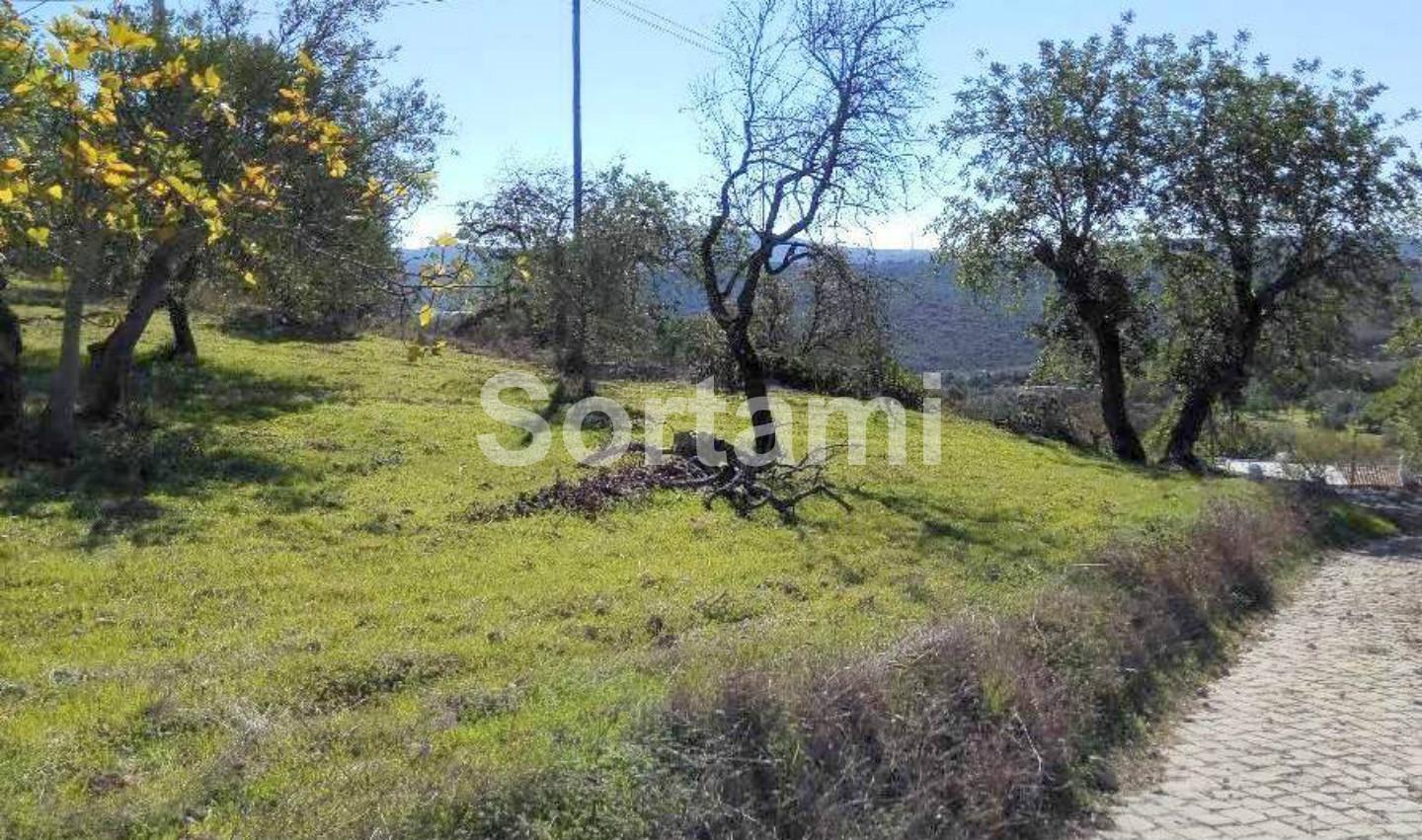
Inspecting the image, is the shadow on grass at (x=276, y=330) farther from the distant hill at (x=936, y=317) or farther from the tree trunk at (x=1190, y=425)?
the tree trunk at (x=1190, y=425)

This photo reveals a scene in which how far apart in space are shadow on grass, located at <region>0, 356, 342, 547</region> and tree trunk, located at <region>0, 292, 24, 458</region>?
2.22 feet

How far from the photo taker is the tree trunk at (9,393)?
518 inches

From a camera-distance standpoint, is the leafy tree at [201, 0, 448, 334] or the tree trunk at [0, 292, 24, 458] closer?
the leafy tree at [201, 0, 448, 334]

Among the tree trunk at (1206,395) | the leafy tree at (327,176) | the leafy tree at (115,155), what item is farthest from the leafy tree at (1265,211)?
the leafy tree at (115,155)

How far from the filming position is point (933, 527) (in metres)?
13.7

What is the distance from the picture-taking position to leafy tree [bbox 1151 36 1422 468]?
2303 centimetres

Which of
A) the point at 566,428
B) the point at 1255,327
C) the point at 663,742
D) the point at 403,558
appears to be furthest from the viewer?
the point at 1255,327

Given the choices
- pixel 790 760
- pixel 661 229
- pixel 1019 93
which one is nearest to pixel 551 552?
pixel 790 760

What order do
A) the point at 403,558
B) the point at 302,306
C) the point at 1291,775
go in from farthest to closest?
the point at 302,306 < the point at 403,558 < the point at 1291,775

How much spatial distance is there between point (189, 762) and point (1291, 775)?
20.4ft

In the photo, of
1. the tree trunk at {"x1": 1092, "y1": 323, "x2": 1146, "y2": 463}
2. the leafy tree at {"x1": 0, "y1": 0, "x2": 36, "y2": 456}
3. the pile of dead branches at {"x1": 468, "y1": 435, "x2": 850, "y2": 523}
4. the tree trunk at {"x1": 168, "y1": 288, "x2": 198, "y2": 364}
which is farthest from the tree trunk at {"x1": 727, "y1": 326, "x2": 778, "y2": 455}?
the tree trunk at {"x1": 1092, "y1": 323, "x2": 1146, "y2": 463}

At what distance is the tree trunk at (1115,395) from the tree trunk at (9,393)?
2117 cm

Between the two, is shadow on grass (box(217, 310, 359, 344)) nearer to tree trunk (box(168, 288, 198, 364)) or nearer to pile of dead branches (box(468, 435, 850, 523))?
tree trunk (box(168, 288, 198, 364))

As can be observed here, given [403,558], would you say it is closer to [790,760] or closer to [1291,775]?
[790,760]
